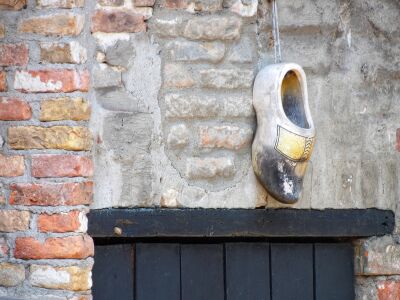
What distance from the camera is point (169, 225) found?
3236mm

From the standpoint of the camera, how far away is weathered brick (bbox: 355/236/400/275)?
348cm

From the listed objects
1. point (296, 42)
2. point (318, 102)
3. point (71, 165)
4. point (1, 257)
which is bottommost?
point (1, 257)

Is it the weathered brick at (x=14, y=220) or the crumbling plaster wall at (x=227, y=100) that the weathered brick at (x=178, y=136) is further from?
the weathered brick at (x=14, y=220)

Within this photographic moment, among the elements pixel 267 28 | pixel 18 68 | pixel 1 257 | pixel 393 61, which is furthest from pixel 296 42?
pixel 1 257

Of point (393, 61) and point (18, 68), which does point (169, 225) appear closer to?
point (18, 68)

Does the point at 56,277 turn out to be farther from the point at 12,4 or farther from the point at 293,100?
the point at 293,100

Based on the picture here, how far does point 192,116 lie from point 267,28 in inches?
16.7

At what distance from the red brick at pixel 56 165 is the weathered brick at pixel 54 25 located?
41 centimetres

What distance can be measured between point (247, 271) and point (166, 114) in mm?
649

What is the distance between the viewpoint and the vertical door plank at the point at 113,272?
326cm

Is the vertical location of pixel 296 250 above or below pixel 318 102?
below

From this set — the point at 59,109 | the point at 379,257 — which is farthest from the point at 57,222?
the point at 379,257

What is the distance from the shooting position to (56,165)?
10.1 ft

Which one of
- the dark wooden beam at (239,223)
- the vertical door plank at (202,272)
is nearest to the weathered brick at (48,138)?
the dark wooden beam at (239,223)
